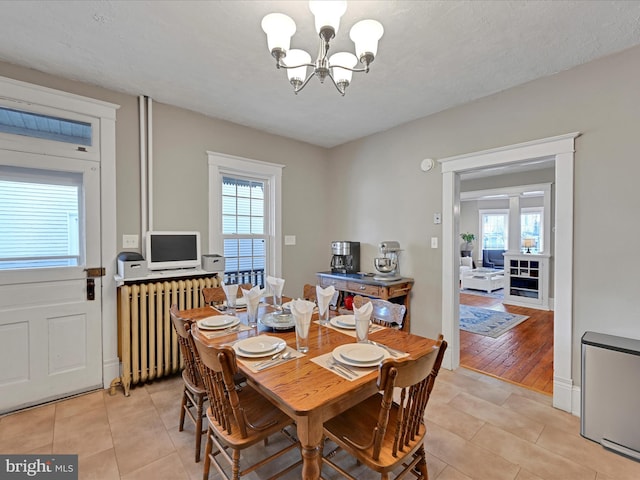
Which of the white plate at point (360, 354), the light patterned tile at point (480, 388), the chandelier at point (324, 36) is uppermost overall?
the chandelier at point (324, 36)

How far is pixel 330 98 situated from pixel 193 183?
1.61m

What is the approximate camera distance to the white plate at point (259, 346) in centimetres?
151

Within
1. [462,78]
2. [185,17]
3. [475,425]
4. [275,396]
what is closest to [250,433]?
[275,396]

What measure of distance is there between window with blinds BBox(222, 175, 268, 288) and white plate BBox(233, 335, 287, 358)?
1995 mm

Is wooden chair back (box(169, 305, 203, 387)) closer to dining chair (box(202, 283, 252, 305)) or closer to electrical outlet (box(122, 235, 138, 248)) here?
dining chair (box(202, 283, 252, 305))

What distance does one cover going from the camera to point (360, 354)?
1.48 metres

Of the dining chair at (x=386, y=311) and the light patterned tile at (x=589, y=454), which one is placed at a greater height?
the dining chair at (x=386, y=311)

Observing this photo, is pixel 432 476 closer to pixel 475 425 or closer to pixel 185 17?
pixel 475 425

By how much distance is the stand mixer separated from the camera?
341 cm

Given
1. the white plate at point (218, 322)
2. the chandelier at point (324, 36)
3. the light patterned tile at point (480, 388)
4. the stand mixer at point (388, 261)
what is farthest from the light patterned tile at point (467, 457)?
the chandelier at point (324, 36)

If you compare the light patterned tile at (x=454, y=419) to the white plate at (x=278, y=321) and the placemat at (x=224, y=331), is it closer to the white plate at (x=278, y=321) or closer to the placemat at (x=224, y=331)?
the white plate at (x=278, y=321)

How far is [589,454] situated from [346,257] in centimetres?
265

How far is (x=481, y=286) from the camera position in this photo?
22.7 ft

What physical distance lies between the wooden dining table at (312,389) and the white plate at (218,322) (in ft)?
0.51
